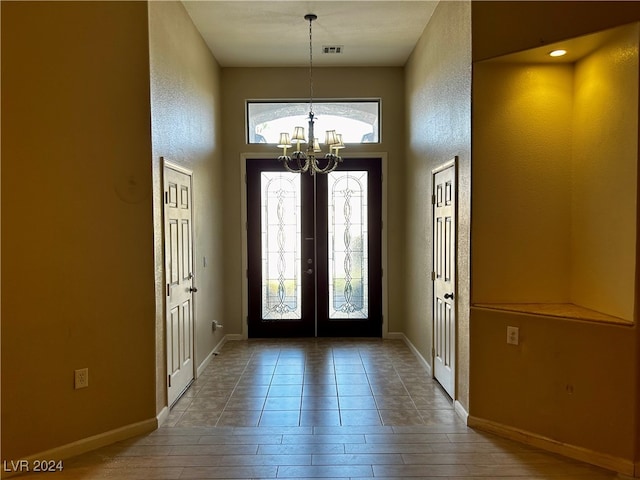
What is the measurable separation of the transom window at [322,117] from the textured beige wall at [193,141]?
1.69 ft

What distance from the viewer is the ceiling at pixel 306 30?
4.30 metres

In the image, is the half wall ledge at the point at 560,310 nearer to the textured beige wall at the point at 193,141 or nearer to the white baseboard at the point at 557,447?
the white baseboard at the point at 557,447

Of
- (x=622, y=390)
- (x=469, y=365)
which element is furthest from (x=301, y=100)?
(x=622, y=390)

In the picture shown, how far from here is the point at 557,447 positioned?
117 inches

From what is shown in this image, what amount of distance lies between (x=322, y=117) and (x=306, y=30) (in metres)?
1.30

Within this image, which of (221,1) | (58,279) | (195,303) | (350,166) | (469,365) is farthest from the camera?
(350,166)

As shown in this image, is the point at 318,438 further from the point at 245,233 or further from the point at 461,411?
the point at 245,233

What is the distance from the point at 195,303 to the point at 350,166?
2.67 meters

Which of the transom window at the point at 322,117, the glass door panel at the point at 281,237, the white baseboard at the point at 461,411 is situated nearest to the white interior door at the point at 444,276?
the white baseboard at the point at 461,411

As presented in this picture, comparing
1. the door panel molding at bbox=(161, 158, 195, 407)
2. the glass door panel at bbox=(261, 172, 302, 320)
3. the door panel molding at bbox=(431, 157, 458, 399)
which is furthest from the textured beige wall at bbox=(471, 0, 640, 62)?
the glass door panel at bbox=(261, 172, 302, 320)

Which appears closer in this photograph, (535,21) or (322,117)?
(535,21)

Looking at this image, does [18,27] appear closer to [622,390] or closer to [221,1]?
[221,1]

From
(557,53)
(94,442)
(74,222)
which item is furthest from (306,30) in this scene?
(94,442)

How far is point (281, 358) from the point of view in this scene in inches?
201
